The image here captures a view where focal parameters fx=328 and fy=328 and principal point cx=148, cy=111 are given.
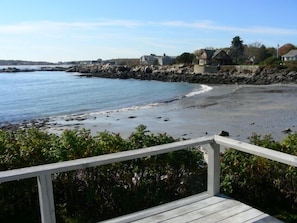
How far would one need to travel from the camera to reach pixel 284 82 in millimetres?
48781

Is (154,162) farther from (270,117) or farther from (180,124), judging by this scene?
(270,117)

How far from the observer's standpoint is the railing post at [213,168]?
3.34m

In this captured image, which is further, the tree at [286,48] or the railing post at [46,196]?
the tree at [286,48]

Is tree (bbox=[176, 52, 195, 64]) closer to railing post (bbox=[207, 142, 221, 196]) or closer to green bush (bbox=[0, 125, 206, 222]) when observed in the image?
green bush (bbox=[0, 125, 206, 222])

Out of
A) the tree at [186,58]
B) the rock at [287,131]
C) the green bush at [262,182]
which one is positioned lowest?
the rock at [287,131]

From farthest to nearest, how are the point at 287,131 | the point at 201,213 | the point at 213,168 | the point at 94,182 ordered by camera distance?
the point at 287,131 < the point at 94,182 < the point at 213,168 < the point at 201,213

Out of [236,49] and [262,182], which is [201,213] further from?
[236,49]

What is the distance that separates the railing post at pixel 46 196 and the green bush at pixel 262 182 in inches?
87.5

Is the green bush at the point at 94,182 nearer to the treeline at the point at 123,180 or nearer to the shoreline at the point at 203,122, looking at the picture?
the treeline at the point at 123,180

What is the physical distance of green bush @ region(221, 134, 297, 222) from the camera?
4047mm

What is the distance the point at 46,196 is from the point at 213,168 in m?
1.72

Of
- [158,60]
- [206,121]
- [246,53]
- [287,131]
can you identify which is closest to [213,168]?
[287,131]

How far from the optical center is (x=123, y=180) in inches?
144

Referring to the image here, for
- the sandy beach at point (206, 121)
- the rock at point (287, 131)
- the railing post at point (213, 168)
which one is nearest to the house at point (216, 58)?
the sandy beach at point (206, 121)
